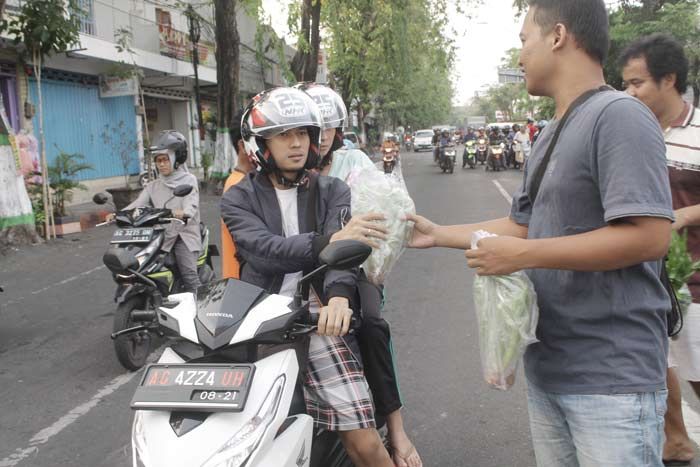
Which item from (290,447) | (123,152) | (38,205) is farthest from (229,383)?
(123,152)

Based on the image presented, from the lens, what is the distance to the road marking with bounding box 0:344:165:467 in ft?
11.4

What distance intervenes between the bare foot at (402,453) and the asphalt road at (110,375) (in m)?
0.57

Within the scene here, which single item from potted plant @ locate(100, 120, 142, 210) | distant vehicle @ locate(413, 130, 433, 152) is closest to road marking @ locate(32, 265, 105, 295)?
potted plant @ locate(100, 120, 142, 210)

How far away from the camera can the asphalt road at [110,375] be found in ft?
11.5

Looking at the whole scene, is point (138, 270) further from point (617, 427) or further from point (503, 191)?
point (503, 191)

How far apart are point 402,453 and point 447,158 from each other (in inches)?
868

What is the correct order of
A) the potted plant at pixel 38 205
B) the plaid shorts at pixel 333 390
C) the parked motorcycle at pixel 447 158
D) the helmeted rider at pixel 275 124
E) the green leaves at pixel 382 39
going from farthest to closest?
the parked motorcycle at pixel 447 158, the green leaves at pixel 382 39, the potted plant at pixel 38 205, the helmeted rider at pixel 275 124, the plaid shorts at pixel 333 390

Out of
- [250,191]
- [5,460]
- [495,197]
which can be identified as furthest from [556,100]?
[495,197]

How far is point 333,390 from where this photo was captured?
7.25 feet

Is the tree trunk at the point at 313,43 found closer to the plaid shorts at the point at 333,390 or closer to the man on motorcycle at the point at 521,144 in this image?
the man on motorcycle at the point at 521,144

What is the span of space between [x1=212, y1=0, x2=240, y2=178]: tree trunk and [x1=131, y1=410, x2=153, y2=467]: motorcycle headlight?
14.1 meters

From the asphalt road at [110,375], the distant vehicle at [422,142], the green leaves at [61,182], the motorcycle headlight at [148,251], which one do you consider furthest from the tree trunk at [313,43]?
the distant vehicle at [422,142]

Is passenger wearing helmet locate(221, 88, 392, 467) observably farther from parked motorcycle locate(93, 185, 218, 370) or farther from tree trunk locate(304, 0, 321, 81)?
tree trunk locate(304, 0, 321, 81)

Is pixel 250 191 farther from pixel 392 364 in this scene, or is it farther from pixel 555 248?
pixel 555 248
